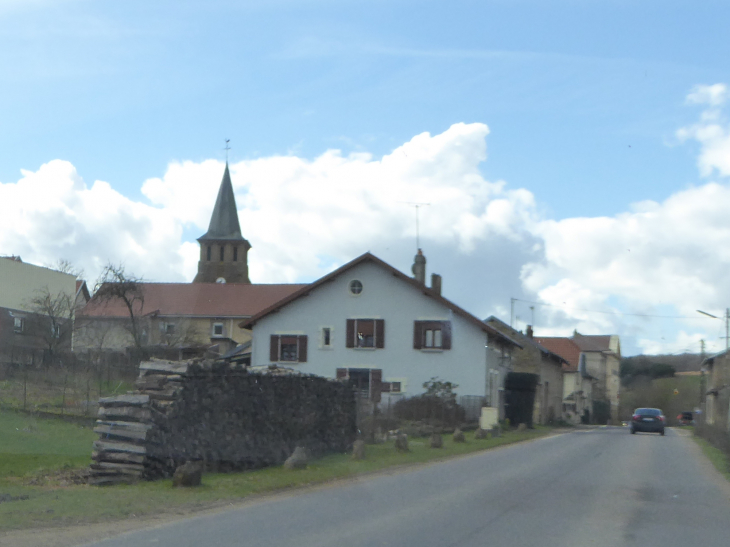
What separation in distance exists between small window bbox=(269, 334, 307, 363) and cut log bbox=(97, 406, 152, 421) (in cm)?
2930

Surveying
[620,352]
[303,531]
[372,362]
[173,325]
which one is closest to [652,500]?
[303,531]

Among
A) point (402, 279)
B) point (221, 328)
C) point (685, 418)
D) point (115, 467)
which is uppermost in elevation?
point (402, 279)

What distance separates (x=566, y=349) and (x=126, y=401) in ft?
207

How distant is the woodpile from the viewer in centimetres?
1480

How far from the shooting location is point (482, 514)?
1145 centimetres

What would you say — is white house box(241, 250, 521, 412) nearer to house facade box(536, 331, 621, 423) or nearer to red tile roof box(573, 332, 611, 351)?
house facade box(536, 331, 621, 423)

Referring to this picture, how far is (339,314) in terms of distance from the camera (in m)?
44.2

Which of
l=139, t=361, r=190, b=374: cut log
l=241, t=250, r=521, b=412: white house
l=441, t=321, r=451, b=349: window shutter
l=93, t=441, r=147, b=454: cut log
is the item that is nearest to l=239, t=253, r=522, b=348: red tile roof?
l=241, t=250, r=521, b=412: white house

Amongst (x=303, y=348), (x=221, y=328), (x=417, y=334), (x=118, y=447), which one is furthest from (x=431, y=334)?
(x=221, y=328)

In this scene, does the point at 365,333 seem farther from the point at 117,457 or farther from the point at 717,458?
the point at 117,457

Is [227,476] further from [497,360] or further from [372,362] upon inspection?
[497,360]

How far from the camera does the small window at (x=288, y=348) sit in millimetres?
44531

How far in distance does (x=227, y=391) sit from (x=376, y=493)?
4.92 m

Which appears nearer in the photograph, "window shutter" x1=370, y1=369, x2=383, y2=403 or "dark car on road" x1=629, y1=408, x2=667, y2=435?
"dark car on road" x1=629, y1=408, x2=667, y2=435
